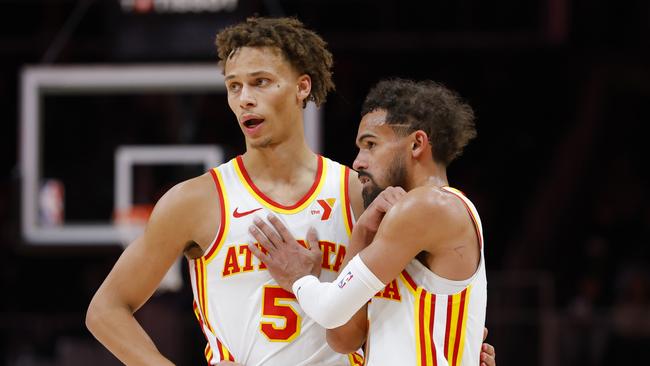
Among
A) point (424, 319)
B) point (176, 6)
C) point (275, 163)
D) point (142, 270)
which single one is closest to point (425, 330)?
point (424, 319)

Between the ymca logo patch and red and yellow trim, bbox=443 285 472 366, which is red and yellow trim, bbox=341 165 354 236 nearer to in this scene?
the ymca logo patch

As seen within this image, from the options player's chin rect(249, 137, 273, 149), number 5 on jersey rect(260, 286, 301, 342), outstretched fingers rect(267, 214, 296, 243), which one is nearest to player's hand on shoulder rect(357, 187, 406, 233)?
outstretched fingers rect(267, 214, 296, 243)

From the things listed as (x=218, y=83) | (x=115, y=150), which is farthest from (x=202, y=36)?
(x=115, y=150)

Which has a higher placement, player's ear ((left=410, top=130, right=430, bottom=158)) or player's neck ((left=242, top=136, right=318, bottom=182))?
player's ear ((left=410, top=130, right=430, bottom=158))

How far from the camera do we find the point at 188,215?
359cm

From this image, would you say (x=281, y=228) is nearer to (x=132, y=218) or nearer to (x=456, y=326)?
(x=456, y=326)

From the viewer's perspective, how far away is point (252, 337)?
355cm

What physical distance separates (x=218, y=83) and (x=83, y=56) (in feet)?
12.2

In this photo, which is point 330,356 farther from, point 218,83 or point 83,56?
point 83,56

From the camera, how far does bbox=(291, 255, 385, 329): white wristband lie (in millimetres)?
3275

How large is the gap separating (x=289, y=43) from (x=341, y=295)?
3.12ft

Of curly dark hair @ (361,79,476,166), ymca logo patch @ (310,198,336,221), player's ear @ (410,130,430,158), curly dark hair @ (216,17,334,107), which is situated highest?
curly dark hair @ (216,17,334,107)

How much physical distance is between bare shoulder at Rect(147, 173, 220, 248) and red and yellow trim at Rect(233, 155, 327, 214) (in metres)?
0.13

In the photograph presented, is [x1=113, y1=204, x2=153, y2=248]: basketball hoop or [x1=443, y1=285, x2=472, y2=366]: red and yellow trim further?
[x1=113, y1=204, x2=153, y2=248]: basketball hoop
